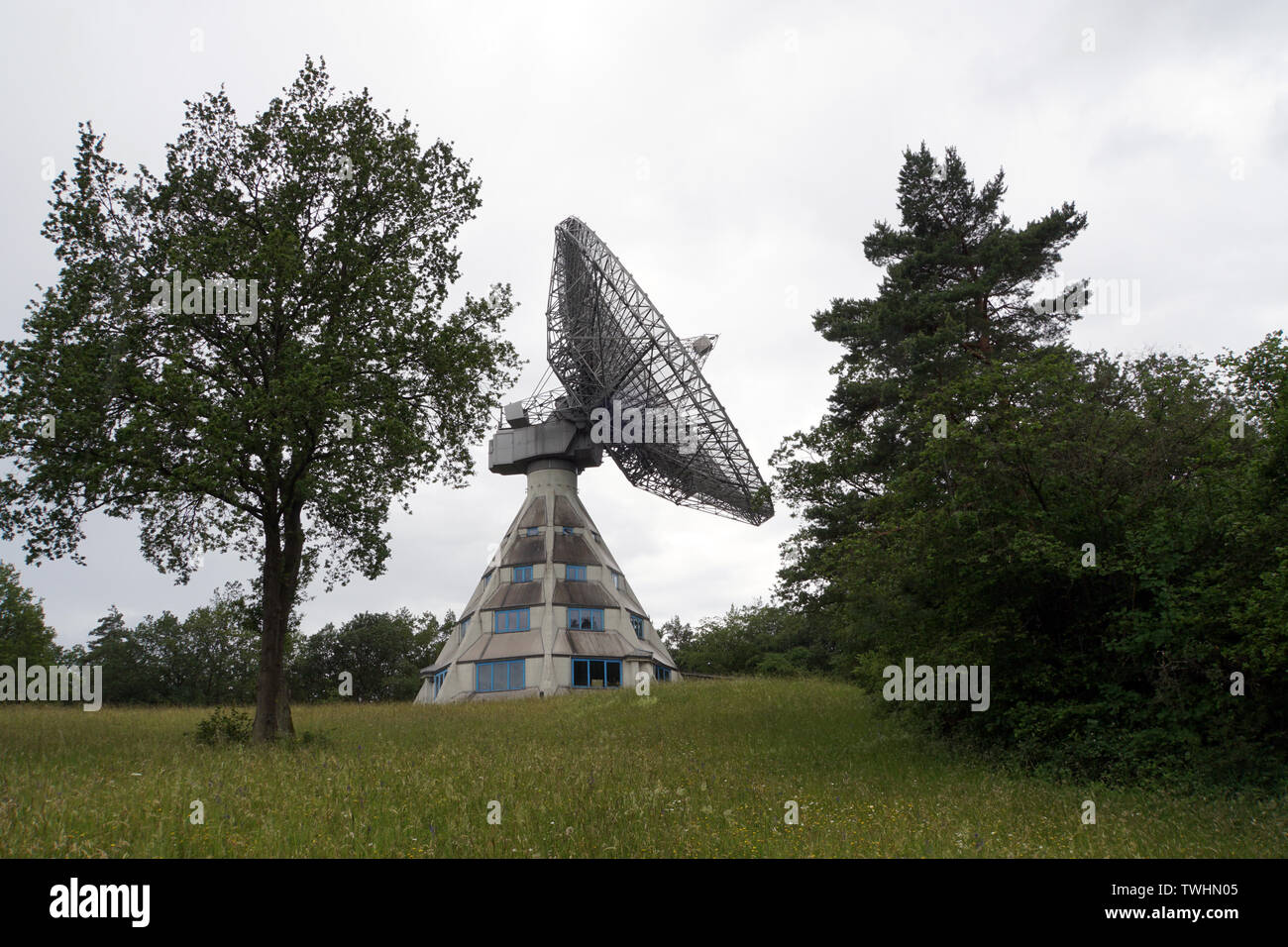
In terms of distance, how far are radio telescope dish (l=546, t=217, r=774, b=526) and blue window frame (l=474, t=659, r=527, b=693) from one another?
492 inches

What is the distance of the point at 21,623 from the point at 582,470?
56.0m

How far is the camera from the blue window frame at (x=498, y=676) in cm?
4619

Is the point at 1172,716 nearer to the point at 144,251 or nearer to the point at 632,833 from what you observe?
the point at 632,833

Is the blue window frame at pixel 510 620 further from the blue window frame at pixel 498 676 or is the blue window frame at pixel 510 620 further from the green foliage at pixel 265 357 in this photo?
the green foliage at pixel 265 357

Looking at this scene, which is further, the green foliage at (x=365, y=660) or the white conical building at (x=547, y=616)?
the green foliage at (x=365, y=660)

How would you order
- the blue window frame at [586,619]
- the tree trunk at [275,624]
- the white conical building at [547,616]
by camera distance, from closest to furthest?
the tree trunk at [275,624], the white conical building at [547,616], the blue window frame at [586,619]

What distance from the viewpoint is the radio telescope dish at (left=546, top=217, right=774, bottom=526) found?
37.2 meters

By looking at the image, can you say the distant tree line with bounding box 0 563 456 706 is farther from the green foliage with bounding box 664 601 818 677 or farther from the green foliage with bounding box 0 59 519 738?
the green foliage with bounding box 0 59 519 738

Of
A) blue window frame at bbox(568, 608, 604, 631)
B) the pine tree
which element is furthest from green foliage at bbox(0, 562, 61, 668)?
the pine tree

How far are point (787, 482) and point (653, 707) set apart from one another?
35.6 feet

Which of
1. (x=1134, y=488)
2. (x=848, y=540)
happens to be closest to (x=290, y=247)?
(x=848, y=540)

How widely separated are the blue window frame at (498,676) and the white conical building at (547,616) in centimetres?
6

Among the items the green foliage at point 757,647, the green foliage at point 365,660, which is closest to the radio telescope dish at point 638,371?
the green foliage at point 757,647
